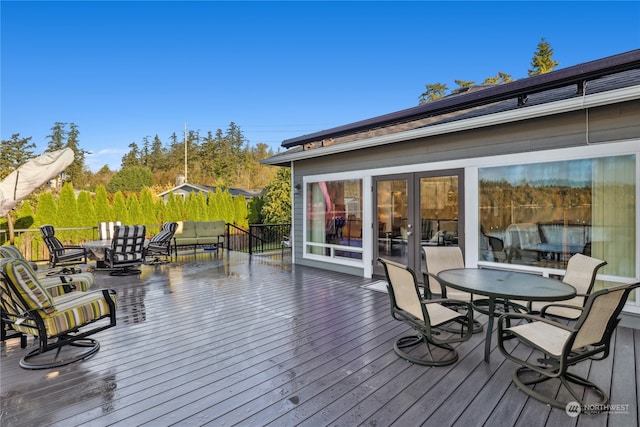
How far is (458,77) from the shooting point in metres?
22.9

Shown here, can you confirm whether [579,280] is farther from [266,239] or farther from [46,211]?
[46,211]

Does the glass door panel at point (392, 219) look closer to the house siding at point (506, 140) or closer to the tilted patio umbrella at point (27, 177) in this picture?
the house siding at point (506, 140)

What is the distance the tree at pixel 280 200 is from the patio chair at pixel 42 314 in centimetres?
1254

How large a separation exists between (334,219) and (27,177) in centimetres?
636

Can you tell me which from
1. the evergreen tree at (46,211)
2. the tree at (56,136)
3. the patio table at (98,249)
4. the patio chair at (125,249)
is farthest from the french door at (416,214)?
the tree at (56,136)

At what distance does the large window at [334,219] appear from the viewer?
22.7ft

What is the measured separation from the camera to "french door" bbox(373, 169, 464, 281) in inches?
212

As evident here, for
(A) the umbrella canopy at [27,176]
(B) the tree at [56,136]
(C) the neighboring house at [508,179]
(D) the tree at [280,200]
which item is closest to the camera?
(C) the neighboring house at [508,179]

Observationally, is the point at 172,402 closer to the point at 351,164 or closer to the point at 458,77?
the point at 351,164

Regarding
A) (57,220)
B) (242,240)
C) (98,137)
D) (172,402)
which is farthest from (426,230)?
(98,137)

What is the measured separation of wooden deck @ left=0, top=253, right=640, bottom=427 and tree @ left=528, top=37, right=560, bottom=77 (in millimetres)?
24155

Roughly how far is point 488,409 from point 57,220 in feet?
47.8

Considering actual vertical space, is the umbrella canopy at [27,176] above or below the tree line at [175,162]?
below

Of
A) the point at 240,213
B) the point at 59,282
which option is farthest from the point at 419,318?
the point at 240,213
